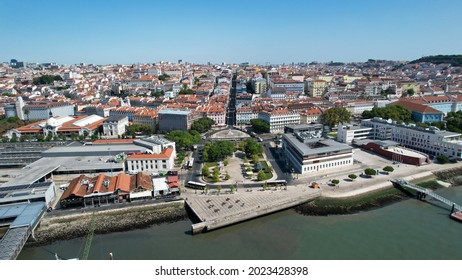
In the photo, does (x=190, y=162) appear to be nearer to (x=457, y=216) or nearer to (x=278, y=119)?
(x=278, y=119)

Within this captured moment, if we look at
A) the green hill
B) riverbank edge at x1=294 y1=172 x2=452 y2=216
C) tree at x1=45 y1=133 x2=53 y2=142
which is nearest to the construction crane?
riverbank edge at x1=294 y1=172 x2=452 y2=216

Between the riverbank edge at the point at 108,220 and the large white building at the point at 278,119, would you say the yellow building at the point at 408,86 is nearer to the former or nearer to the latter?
the large white building at the point at 278,119

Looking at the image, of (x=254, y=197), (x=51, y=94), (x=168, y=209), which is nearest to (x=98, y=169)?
(x=168, y=209)

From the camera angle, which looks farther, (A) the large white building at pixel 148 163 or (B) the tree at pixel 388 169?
(A) the large white building at pixel 148 163

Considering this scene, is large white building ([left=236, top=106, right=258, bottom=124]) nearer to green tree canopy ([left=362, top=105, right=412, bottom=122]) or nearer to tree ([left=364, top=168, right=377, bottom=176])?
green tree canopy ([left=362, top=105, right=412, bottom=122])

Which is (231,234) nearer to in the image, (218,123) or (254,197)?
(254,197)

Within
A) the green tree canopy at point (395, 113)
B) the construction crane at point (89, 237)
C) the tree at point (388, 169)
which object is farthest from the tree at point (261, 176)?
the green tree canopy at point (395, 113)
